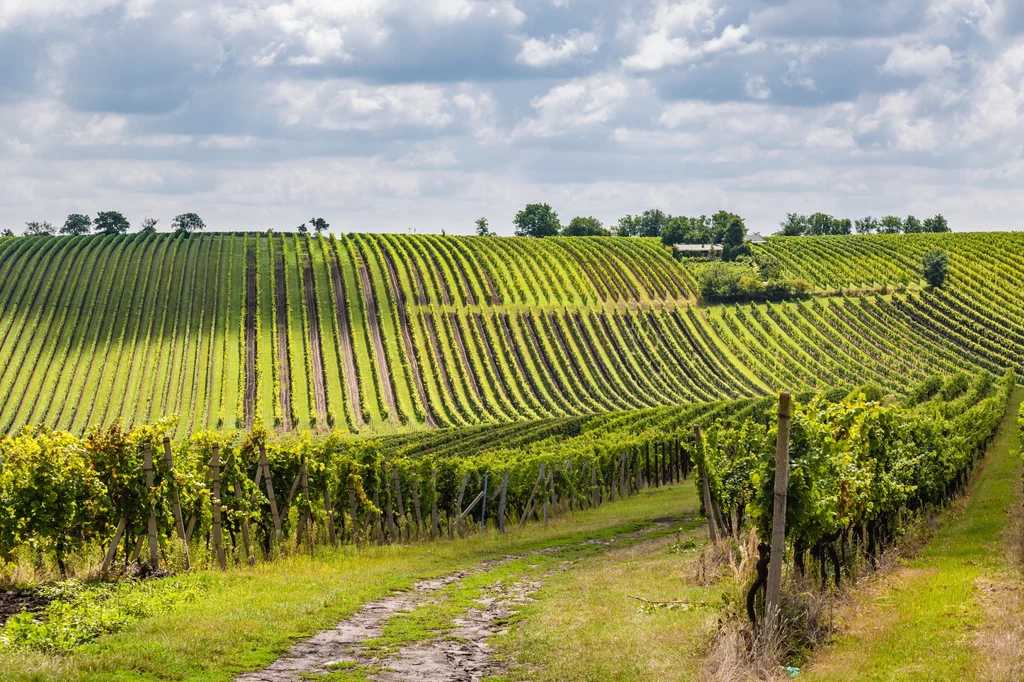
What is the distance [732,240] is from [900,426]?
13662cm

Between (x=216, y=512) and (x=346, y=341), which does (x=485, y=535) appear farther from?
(x=346, y=341)

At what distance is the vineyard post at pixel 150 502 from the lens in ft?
76.0

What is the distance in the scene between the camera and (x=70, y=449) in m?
23.2

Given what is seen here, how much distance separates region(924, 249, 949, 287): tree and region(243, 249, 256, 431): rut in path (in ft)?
284

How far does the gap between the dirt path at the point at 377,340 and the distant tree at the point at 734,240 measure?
2205 inches

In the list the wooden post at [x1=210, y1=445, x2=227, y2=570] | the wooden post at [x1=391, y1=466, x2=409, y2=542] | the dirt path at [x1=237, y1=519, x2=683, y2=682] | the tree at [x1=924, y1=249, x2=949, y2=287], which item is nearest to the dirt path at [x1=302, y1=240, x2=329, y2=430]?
the wooden post at [x1=391, y1=466, x2=409, y2=542]

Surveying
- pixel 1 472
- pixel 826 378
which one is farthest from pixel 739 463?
pixel 826 378

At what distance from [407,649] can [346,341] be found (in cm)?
9977

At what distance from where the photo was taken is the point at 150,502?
924 inches

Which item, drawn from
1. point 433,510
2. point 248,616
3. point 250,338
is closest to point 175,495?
point 248,616

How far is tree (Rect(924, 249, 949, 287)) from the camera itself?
141 meters

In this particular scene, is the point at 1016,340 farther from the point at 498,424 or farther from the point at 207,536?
the point at 207,536

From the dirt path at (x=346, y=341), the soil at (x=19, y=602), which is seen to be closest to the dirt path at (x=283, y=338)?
the dirt path at (x=346, y=341)

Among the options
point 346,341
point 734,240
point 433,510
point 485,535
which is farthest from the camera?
point 734,240
